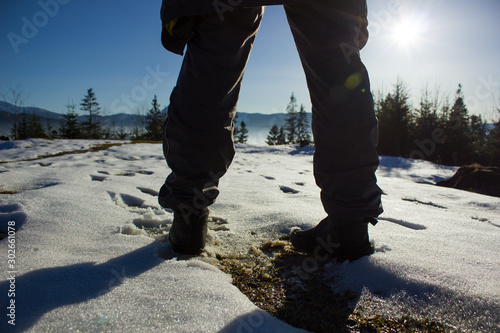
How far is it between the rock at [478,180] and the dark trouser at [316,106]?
3.16 m

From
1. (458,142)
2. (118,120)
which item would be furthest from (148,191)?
(118,120)

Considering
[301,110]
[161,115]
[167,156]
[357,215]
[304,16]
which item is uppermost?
[301,110]

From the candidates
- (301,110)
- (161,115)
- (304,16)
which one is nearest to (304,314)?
(304,16)

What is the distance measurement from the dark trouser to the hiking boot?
37 mm

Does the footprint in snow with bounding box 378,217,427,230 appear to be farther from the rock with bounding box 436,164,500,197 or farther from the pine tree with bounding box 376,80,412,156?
the pine tree with bounding box 376,80,412,156

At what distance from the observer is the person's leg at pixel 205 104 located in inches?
32.1

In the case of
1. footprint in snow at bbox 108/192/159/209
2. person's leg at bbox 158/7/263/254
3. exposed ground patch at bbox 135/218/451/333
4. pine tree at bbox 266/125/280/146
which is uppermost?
pine tree at bbox 266/125/280/146

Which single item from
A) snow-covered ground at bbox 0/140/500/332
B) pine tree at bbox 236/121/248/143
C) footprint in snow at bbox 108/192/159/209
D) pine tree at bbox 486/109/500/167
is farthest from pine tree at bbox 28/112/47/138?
pine tree at bbox 486/109/500/167

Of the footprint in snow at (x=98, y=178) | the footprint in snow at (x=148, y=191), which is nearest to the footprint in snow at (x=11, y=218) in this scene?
the footprint in snow at (x=148, y=191)

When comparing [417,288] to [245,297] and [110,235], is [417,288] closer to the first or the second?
[245,297]

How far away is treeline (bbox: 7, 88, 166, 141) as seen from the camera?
2214 centimetres

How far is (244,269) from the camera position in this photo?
0.86 meters

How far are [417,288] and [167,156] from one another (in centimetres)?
81

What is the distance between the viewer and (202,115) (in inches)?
32.8
